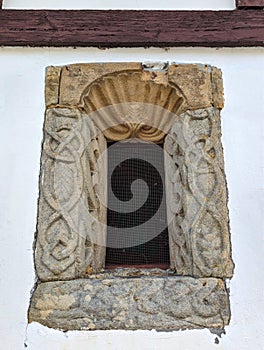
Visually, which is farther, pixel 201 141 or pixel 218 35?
pixel 218 35

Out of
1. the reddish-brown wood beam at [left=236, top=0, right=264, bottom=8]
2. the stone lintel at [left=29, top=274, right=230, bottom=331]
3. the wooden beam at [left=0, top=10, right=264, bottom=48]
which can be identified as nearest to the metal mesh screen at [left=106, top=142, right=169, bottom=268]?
the stone lintel at [left=29, top=274, right=230, bottom=331]

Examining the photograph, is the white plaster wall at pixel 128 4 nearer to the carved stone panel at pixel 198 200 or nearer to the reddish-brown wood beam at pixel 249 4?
the reddish-brown wood beam at pixel 249 4

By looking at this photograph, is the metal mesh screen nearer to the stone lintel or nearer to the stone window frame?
the stone window frame

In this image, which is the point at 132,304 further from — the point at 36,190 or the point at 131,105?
Answer: the point at 131,105

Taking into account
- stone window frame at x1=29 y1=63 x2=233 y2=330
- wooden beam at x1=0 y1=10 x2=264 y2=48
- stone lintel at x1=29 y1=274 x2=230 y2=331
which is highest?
wooden beam at x1=0 y1=10 x2=264 y2=48

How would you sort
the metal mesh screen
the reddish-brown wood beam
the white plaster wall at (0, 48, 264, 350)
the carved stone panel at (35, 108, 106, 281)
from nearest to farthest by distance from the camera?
the white plaster wall at (0, 48, 264, 350) < the carved stone panel at (35, 108, 106, 281) < the metal mesh screen < the reddish-brown wood beam

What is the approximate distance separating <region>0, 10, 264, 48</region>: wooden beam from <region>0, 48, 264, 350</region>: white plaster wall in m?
0.05

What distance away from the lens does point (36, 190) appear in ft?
7.83

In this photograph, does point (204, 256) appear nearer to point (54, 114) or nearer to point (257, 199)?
point (257, 199)

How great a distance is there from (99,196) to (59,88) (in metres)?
0.57

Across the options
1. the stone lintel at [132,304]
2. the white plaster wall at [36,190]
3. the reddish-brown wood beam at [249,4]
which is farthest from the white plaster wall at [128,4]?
the stone lintel at [132,304]

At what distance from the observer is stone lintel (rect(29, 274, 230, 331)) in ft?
6.93

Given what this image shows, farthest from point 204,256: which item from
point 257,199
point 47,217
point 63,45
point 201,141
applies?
point 63,45

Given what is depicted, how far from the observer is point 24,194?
7.82 feet
